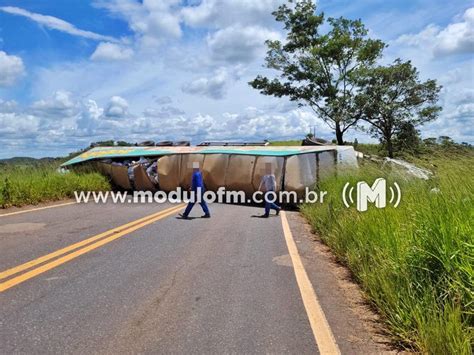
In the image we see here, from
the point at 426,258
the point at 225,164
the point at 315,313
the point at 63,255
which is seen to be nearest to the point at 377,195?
the point at 426,258

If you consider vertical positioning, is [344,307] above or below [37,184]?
below

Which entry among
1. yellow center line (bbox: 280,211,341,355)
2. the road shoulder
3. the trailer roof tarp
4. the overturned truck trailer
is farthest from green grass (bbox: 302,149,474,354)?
the trailer roof tarp

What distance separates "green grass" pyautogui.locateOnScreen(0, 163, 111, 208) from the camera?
14233mm

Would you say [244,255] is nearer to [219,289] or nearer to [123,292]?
[219,289]

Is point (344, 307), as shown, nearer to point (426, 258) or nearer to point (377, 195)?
point (426, 258)

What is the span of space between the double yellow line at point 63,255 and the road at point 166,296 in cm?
2

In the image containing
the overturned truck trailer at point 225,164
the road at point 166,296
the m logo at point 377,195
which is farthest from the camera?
the overturned truck trailer at point 225,164

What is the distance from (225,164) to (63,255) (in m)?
12.6

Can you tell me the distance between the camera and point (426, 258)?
4859mm

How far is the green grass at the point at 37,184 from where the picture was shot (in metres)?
14.2

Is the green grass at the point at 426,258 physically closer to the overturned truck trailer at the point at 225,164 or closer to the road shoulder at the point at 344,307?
the road shoulder at the point at 344,307

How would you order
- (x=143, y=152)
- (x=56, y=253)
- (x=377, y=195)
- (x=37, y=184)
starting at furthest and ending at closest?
(x=143, y=152)
(x=37, y=184)
(x=377, y=195)
(x=56, y=253)

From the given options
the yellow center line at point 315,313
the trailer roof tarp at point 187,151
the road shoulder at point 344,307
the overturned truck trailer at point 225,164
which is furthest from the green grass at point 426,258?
the trailer roof tarp at point 187,151

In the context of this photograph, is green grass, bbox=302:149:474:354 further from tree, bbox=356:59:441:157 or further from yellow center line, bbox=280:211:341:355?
tree, bbox=356:59:441:157
